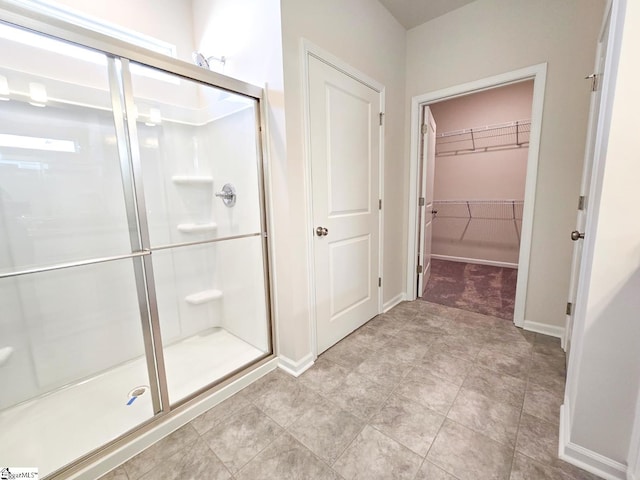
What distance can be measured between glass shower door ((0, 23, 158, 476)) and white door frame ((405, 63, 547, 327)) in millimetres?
2369

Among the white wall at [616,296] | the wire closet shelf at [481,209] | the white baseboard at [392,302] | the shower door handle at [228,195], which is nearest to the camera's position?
the white wall at [616,296]

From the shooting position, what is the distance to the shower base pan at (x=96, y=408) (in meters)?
1.21

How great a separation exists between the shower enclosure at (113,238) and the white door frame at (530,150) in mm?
1652

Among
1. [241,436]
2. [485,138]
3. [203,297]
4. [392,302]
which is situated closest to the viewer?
[241,436]

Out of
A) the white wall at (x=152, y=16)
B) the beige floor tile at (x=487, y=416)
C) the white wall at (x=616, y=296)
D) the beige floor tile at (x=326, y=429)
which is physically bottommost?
the beige floor tile at (x=326, y=429)

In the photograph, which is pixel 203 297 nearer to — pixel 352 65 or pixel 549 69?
pixel 352 65

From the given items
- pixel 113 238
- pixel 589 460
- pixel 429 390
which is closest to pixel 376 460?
pixel 429 390

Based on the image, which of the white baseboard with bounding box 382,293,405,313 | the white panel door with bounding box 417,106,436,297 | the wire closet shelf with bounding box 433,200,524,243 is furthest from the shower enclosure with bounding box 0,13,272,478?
the wire closet shelf with bounding box 433,200,524,243

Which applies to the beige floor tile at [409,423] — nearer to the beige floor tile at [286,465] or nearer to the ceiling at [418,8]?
the beige floor tile at [286,465]

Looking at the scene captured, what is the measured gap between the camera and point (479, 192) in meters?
4.11

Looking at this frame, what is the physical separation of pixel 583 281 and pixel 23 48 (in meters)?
3.14

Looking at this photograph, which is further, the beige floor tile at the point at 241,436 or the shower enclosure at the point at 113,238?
the shower enclosure at the point at 113,238

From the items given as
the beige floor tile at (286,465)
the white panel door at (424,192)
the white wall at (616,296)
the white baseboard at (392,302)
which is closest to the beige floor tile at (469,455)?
the white wall at (616,296)

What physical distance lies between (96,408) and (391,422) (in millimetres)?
1578
